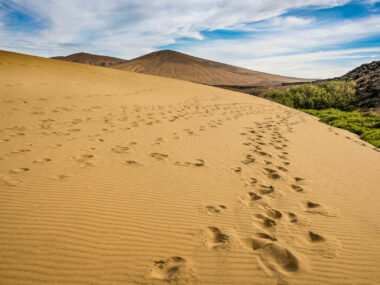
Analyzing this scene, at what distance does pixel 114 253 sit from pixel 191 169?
7.98 ft

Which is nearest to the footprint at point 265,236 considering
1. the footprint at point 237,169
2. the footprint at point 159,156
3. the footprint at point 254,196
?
the footprint at point 254,196

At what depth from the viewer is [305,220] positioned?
290 cm

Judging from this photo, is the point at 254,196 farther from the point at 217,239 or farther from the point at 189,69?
the point at 189,69

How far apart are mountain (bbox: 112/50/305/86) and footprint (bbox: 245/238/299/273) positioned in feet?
266

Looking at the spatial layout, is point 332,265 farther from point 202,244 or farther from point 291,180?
point 291,180

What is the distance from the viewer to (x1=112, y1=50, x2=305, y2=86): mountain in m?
87.9

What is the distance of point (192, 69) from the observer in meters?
99.4

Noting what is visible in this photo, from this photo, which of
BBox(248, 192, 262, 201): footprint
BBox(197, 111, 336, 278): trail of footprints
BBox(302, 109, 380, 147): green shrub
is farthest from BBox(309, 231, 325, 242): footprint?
BBox(302, 109, 380, 147): green shrub

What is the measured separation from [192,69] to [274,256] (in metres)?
103

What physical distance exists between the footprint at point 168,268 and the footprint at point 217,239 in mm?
390

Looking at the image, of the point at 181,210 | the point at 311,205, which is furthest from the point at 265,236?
the point at 311,205

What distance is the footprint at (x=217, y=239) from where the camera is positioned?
7.83ft

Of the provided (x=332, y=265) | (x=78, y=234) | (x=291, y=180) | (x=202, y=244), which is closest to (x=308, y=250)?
(x=332, y=265)

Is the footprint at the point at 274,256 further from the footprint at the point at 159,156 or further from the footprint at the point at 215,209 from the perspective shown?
the footprint at the point at 159,156
